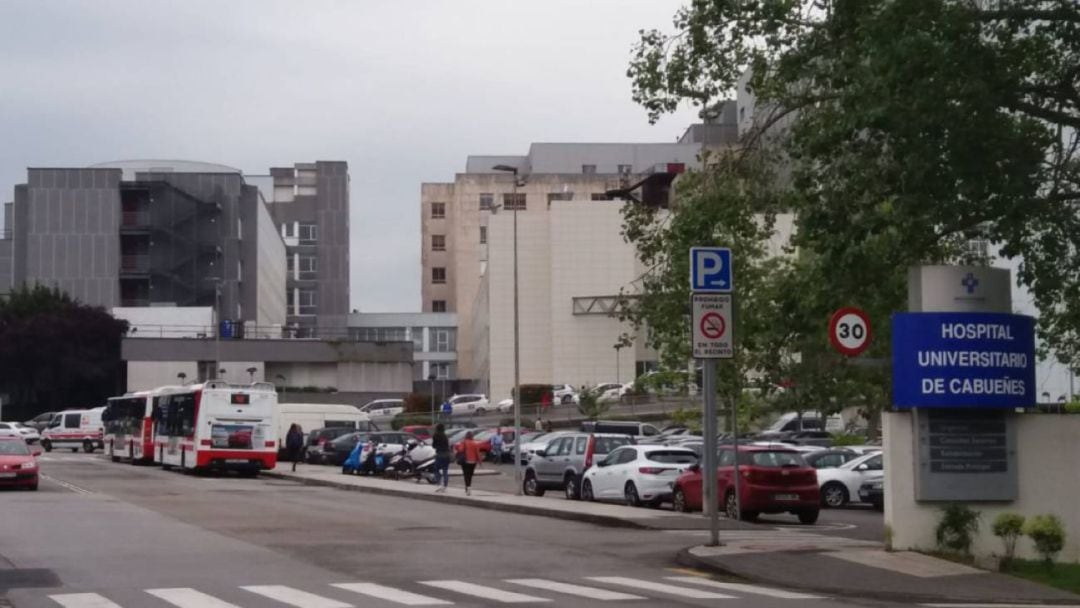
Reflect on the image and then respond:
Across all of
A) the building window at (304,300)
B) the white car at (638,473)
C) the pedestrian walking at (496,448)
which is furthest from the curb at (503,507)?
the building window at (304,300)

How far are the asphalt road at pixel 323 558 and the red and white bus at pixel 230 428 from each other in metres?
17.3

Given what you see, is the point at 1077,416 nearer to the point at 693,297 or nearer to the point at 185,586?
the point at 693,297

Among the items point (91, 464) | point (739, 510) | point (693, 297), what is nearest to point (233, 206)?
point (91, 464)

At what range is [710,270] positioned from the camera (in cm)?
2216

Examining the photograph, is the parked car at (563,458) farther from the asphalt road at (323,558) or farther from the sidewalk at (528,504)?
the asphalt road at (323,558)

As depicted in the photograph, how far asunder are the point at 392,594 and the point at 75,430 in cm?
6930

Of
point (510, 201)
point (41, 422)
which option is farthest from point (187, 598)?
point (510, 201)

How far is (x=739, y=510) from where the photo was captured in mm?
30406

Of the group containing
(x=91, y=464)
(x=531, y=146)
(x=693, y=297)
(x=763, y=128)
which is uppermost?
(x=531, y=146)

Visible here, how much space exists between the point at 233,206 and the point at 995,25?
320 ft

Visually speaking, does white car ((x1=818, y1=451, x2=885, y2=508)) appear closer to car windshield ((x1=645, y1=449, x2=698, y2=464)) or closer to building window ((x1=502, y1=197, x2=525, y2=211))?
car windshield ((x1=645, y1=449, x2=698, y2=464))

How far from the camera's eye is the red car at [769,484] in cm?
3048

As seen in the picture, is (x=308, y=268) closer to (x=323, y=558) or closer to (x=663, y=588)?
→ (x=323, y=558)

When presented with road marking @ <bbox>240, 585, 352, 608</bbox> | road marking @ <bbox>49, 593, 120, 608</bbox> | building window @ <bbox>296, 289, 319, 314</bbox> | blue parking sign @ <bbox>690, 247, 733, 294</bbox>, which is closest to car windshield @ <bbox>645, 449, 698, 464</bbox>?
blue parking sign @ <bbox>690, 247, 733, 294</bbox>
